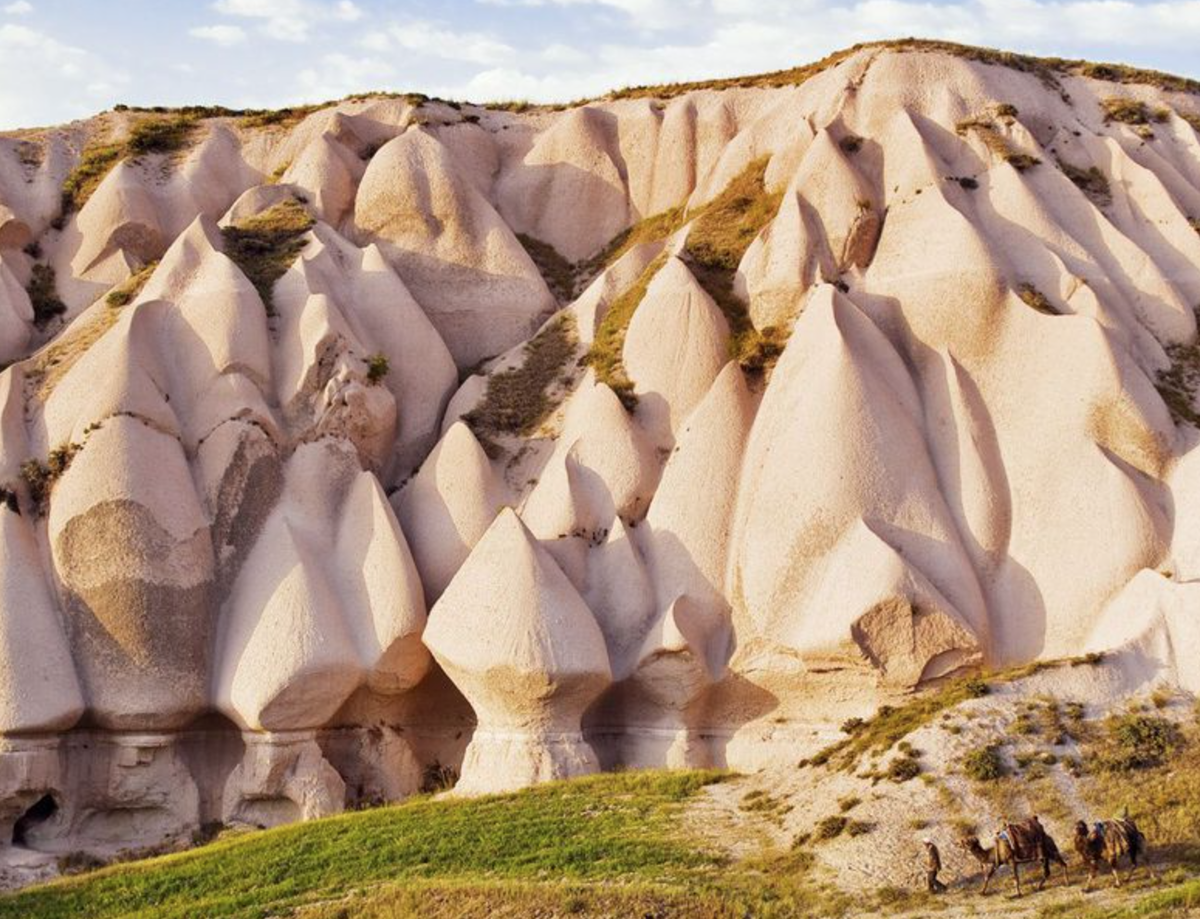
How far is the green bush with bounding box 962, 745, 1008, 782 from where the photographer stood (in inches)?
930

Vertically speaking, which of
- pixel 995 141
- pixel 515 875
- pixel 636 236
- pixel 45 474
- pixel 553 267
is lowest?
pixel 515 875

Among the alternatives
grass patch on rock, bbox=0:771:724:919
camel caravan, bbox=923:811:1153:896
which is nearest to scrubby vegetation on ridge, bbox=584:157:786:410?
grass patch on rock, bbox=0:771:724:919

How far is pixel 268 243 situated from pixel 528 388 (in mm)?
8299

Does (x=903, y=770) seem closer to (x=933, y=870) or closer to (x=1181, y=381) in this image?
(x=933, y=870)

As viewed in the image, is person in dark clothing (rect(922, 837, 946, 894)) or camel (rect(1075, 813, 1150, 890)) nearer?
camel (rect(1075, 813, 1150, 890))

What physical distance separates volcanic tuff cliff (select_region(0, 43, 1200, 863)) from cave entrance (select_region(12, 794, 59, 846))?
0.56 ft

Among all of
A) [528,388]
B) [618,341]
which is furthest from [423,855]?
[618,341]

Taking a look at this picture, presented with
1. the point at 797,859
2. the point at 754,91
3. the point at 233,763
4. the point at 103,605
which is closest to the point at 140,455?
the point at 103,605

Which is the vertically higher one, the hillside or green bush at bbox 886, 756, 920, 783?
green bush at bbox 886, 756, 920, 783

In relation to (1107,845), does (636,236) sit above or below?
above

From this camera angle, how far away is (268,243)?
40.2 metres

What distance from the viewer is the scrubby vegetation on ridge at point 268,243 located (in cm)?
3841

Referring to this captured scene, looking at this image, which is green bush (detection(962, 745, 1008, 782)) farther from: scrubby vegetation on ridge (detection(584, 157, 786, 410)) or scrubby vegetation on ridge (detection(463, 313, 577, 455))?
scrubby vegetation on ridge (detection(463, 313, 577, 455))

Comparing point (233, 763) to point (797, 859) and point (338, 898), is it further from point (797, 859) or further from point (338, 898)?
point (797, 859)
